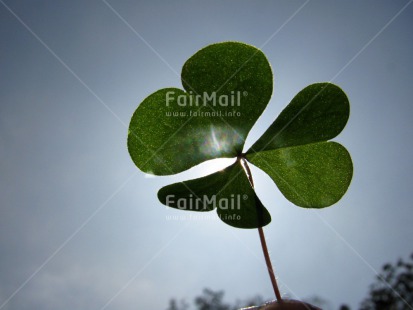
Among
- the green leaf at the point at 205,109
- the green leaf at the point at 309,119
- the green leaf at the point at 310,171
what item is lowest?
the green leaf at the point at 310,171

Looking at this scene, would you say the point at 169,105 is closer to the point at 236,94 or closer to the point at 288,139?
the point at 236,94

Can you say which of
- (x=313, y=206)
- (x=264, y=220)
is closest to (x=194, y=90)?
(x=264, y=220)

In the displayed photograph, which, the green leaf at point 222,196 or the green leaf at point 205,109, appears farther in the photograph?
the green leaf at point 222,196

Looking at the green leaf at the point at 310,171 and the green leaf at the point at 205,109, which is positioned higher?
the green leaf at the point at 205,109

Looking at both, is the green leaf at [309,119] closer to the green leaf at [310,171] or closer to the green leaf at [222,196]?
the green leaf at [310,171]

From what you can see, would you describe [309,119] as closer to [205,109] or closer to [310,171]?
[310,171]

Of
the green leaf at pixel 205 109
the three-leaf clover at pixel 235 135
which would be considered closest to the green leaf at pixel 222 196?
the three-leaf clover at pixel 235 135
